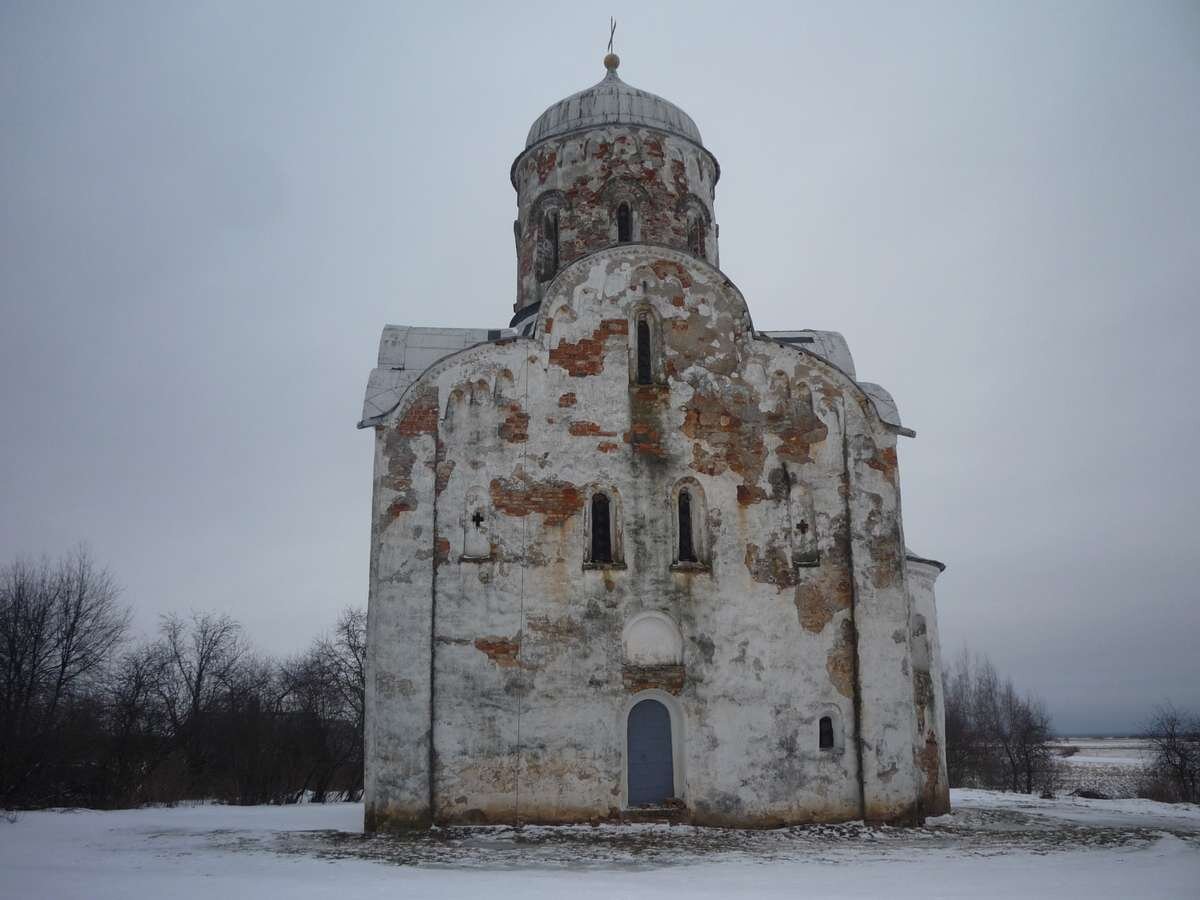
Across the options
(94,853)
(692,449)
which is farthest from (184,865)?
(692,449)

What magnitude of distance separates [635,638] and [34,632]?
56.7 ft

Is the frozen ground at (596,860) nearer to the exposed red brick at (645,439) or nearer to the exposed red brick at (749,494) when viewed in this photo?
the exposed red brick at (749,494)

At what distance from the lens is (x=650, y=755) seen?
46.9 feet

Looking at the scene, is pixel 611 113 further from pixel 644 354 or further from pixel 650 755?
pixel 650 755

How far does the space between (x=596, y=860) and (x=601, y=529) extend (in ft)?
16.9

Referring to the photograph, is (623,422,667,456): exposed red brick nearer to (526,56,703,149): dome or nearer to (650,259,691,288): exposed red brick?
(650,259,691,288): exposed red brick

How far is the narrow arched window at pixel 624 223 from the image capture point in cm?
1894

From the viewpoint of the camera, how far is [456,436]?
14.9 meters

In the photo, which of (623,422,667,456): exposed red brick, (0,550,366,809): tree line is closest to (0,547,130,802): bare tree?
(0,550,366,809): tree line

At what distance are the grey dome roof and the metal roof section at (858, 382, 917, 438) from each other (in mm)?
6631

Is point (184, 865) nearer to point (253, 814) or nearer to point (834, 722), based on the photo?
point (253, 814)

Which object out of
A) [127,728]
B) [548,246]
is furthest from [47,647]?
[548,246]

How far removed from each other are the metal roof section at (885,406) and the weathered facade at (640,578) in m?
0.10

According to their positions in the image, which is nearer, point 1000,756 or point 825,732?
point 825,732
